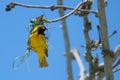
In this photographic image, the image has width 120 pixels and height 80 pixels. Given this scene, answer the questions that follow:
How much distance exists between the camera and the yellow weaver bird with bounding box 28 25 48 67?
59.5 inches

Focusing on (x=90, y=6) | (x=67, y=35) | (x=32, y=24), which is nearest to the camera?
(x=32, y=24)

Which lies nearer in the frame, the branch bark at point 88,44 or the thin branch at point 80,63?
the branch bark at point 88,44

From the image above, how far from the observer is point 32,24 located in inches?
68.4

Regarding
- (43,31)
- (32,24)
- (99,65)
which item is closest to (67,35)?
(99,65)

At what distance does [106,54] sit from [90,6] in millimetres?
504

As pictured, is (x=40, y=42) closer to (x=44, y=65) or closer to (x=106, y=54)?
(x=44, y=65)

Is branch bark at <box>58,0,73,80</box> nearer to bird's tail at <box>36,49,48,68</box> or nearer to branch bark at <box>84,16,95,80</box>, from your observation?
branch bark at <box>84,16,95,80</box>

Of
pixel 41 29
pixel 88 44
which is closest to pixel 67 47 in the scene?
pixel 88 44

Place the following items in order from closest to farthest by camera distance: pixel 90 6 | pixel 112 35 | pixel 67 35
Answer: pixel 90 6
pixel 112 35
pixel 67 35

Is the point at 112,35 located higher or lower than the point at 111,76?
higher

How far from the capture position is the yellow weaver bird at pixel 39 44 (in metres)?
1.51

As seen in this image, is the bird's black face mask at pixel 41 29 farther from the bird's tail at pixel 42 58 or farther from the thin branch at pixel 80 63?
the thin branch at pixel 80 63

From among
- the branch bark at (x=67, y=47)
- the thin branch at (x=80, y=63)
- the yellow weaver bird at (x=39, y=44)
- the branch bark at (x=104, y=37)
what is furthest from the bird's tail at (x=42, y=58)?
the thin branch at (x=80, y=63)

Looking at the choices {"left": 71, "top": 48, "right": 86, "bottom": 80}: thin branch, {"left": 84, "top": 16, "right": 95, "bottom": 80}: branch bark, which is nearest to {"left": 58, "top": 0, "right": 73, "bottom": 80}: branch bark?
{"left": 84, "top": 16, "right": 95, "bottom": 80}: branch bark
